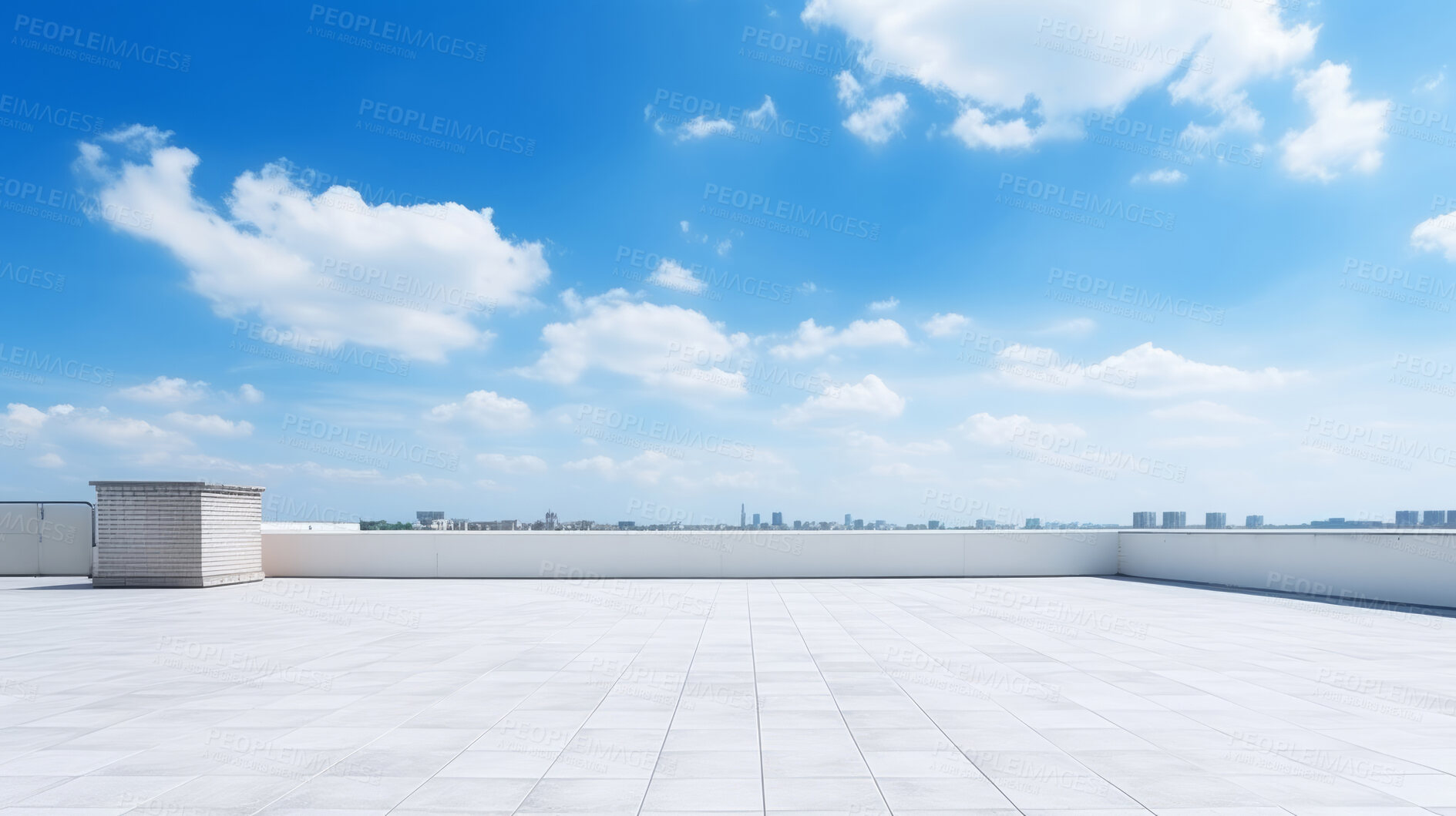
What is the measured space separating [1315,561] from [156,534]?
901 inches

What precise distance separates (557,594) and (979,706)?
10.3 metres

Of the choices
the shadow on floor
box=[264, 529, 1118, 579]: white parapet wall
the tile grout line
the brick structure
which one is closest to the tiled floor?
the tile grout line

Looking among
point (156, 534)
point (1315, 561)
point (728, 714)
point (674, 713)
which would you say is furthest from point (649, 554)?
point (1315, 561)

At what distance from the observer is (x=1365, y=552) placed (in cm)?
1353

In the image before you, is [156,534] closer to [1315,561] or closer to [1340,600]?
[1340,600]

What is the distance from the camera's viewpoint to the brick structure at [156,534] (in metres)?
15.6

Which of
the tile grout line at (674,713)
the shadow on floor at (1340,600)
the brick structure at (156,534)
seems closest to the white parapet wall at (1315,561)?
the shadow on floor at (1340,600)

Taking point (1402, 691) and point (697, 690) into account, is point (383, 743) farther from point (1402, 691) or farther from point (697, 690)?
point (1402, 691)

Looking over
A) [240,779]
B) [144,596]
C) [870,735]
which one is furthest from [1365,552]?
[144,596]

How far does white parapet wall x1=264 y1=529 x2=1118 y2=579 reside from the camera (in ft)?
60.6

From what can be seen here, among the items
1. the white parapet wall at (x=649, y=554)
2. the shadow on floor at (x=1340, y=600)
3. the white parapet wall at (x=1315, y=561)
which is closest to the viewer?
the shadow on floor at (x=1340, y=600)

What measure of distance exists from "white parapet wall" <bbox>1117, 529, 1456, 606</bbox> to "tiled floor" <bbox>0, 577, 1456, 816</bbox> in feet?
7.83

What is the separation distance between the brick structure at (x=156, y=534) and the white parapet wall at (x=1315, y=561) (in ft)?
69.4

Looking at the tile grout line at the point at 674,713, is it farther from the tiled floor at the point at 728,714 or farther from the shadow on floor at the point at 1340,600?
the shadow on floor at the point at 1340,600
